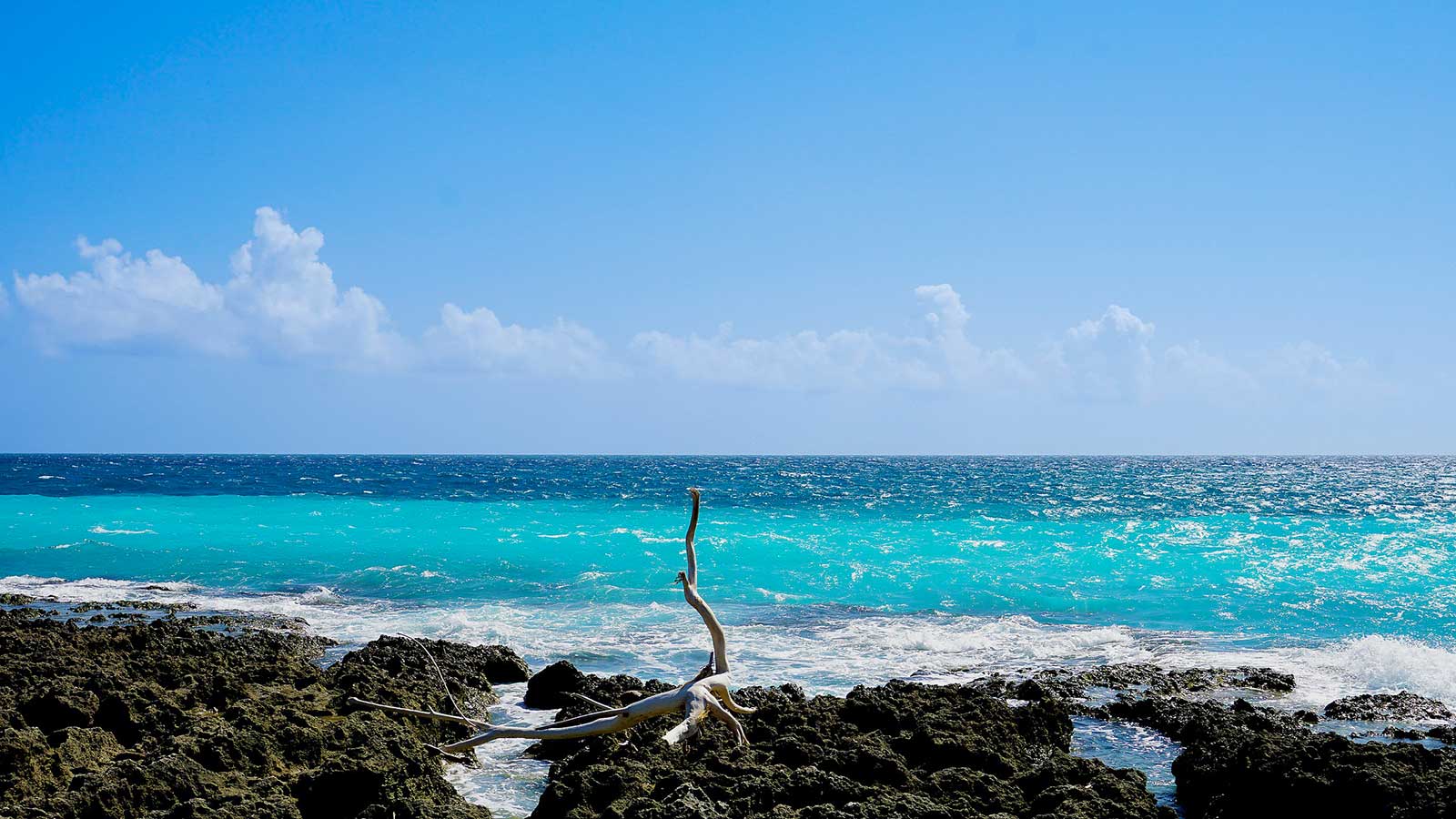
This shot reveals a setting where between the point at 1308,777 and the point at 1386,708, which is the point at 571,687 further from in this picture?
the point at 1386,708

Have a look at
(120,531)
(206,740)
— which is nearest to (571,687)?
(206,740)

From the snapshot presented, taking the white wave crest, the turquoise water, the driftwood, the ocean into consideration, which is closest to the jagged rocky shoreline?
the driftwood

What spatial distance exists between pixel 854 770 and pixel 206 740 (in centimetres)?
528

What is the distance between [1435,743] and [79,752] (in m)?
13.2

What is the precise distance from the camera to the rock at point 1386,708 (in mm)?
11453

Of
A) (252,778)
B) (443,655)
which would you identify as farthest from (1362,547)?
(252,778)

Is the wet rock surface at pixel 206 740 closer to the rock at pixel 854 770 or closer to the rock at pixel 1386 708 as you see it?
the rock at pixel 854 770

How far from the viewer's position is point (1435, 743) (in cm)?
1048

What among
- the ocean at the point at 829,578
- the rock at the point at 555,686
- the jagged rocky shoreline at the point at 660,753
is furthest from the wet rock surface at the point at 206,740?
the ocean at the point at 829,578

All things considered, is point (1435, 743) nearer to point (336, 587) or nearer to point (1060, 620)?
point (1060, 620)

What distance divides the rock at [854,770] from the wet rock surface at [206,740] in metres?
1.20

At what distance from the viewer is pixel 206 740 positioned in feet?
26.5

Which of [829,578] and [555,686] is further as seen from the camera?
[829,578]

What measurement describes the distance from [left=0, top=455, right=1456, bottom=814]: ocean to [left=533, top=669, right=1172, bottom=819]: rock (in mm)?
1293
